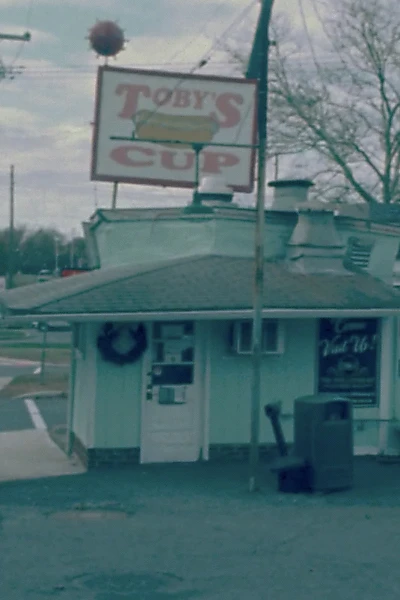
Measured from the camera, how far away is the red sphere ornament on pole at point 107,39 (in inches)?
835

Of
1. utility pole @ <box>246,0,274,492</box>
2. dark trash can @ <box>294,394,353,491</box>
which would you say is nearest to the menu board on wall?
dark trash can @ <box>294,394,353,491</box>

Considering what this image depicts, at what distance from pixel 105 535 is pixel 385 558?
2855 millimetres

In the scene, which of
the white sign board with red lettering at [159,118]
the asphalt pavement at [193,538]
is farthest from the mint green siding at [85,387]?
the white sign board with red lettering at [159,118]

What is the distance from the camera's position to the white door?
49.0 feet

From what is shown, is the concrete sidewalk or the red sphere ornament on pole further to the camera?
the red sphere ornament on pole

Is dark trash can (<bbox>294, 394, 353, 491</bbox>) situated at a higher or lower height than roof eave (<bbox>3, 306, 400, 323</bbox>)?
lower

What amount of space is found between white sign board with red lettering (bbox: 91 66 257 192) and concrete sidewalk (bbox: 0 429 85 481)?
555 cm

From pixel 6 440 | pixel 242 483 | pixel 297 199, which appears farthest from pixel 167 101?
pixel 242 483

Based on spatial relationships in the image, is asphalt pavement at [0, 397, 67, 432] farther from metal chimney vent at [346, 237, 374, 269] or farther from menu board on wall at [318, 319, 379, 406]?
metal chimney vent at [346, 237, 374, 269]

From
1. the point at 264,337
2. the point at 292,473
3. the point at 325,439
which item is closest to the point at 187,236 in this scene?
the point at 264,337

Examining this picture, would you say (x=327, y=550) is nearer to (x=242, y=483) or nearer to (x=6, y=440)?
(x=242, y=483)

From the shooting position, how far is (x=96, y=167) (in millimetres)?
20750

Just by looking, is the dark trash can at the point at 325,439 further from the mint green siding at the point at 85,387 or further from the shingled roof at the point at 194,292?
the mint green siding at the point at 85,387

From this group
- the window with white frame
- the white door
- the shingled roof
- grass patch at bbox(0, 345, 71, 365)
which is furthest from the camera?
grass patch at bbox(0, 345, 71, 365)
